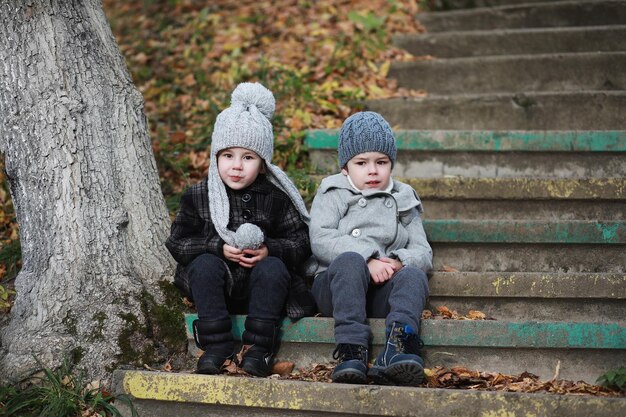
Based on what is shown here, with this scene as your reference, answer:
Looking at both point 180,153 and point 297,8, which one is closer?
point 180,153

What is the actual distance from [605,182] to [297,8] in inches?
167

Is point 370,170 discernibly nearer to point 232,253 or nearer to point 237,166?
point 237,166

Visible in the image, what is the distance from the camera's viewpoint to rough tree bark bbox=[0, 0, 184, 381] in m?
3.78

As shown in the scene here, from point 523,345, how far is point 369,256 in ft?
2.80

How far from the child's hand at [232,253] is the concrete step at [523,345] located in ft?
1.85

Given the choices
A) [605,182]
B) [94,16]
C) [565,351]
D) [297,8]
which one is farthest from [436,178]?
[297,8]

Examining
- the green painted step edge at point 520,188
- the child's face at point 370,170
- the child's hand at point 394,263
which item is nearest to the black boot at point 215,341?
the child's hand at point 394,263

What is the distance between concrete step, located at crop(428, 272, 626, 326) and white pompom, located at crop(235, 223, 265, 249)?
955 mm

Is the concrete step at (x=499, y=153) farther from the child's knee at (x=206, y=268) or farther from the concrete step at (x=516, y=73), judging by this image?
the child's knee at (x=206, y=268)

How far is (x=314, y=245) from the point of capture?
3986 millimetres

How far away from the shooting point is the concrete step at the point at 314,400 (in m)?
3.09

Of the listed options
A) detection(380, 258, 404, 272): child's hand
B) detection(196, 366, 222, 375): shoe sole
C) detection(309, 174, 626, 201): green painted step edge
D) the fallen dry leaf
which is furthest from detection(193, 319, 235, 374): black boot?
detection(309, 174, 626, 201): green painted step edge

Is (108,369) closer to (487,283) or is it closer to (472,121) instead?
(487,283)

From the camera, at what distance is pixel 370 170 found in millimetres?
4074
